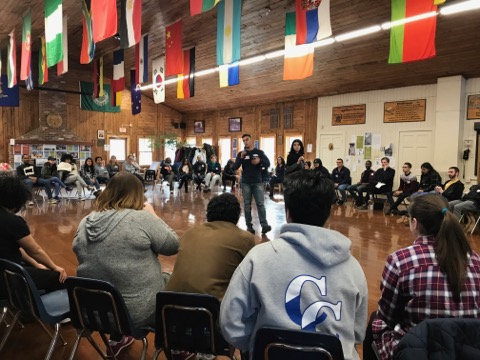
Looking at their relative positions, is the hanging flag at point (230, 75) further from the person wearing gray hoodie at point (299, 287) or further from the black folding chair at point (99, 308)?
the person wearing gray hoodie at point (299, 287)

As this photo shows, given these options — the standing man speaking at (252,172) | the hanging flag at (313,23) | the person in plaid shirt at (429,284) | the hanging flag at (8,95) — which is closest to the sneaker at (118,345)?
the person in plaid shirt at (429,284)

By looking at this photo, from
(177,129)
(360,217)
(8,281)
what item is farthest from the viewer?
(177,129)

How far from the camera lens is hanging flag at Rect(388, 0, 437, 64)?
4234mm

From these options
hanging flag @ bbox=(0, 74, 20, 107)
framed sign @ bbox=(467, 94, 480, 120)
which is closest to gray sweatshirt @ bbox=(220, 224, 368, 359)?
framed sign @ bbox=(467, 94, 480, 120)

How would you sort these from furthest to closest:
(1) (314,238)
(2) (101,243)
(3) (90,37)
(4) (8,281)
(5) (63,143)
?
(5) (63,143)
(3) (90,37)
(4) (8,281)
(2) (101,243)
(1) (314,238)

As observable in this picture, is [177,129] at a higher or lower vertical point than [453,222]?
higher

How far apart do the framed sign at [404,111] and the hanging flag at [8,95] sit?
479 inches

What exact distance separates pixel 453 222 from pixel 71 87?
597 inches

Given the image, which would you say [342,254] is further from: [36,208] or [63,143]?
[63,143]

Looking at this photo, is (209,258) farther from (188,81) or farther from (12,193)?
(188,81)

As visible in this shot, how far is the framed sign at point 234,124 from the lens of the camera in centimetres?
1466

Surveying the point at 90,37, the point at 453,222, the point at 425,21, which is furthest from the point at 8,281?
the point at 90,37

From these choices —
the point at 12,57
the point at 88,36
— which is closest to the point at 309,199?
the point at 88,36

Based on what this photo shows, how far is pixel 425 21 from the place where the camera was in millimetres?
4258
